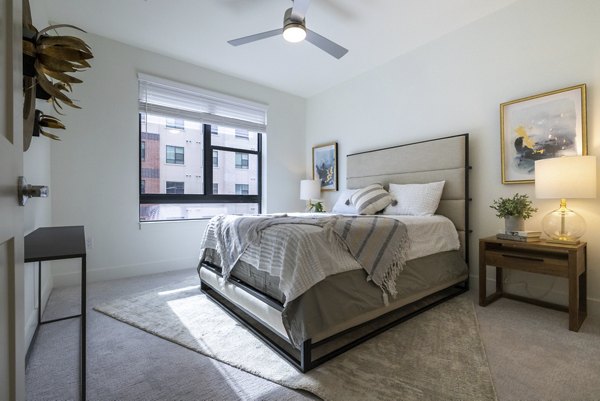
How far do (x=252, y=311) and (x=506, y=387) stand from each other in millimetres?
1384

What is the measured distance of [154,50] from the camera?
10.6 feet

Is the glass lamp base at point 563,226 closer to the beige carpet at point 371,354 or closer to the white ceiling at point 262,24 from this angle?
the beige carpet at point 371,354

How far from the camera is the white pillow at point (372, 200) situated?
2957 mm

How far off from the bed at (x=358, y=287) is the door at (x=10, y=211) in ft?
3.19

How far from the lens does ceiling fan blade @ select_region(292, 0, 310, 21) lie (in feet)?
6.57

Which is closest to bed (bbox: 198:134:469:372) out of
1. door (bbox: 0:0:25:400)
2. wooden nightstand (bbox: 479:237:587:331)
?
wooden nightstand (bbox: 479:237:587:331)

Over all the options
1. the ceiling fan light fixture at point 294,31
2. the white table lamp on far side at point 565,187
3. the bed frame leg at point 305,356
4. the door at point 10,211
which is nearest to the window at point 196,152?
the ceiling fan light fixture at point 294,31

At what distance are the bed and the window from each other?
139 cm

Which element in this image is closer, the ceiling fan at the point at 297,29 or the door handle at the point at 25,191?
the door handle at the point at 25,191

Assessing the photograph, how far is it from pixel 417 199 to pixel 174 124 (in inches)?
123

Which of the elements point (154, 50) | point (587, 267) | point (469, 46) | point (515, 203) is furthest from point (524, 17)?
point (154, 50)

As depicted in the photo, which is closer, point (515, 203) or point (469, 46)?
point (515, 203)

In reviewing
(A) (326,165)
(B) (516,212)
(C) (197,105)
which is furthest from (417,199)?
(C) (197,105)

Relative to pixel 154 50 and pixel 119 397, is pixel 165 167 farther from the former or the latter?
pixel 119 397
